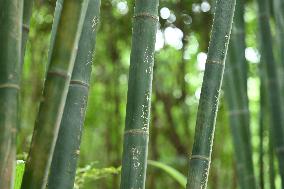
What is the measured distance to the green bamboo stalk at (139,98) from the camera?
2.91 feet

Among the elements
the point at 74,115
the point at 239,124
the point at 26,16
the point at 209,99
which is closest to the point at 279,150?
the point at 239,124

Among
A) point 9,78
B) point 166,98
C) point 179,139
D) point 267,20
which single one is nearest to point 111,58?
point 166,98

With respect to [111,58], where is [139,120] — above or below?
below

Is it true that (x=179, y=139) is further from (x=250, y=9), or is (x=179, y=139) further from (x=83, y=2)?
(x=83, y=2)

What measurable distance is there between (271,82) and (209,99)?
64 cm

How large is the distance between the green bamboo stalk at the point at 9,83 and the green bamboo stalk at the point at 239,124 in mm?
902

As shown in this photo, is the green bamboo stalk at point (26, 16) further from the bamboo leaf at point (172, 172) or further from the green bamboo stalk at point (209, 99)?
the bamboo leaf at point (172, 172)

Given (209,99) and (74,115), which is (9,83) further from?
(209,99)

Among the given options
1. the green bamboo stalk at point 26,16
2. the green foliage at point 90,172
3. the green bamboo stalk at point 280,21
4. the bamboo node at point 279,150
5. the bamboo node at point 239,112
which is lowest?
the green foliage at point 90,172

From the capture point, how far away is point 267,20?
1.57 m

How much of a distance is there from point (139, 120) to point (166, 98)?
3016 mm

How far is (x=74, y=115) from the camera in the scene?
88 centimetres

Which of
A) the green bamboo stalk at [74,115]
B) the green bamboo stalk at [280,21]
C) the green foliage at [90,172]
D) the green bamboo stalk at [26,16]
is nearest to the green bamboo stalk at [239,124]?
the green bamboo stalk at [280,21]

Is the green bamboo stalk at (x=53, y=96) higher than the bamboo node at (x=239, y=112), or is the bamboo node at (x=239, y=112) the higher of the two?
the bamboo node at (x=239, y=112)
